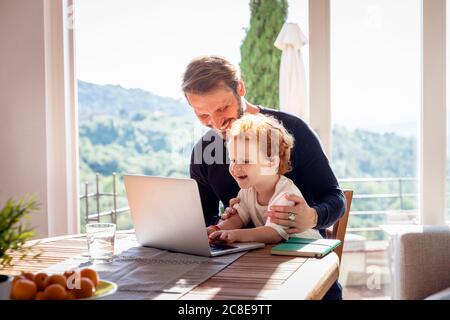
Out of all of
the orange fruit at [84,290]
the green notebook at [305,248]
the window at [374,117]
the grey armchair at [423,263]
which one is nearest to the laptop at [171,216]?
the green notebook at [305,248]

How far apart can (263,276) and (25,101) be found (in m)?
2.62

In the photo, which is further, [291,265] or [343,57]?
[343,57]

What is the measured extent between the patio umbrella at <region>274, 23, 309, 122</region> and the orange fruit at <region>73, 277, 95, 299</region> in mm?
2599

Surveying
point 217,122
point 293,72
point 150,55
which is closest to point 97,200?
point 150,55

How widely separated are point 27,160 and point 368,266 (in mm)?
2301

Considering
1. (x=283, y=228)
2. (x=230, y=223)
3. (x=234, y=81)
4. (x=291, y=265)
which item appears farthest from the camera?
(x=234, y=81)

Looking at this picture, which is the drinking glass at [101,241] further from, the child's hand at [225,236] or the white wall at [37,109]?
the white wall at [37,109]

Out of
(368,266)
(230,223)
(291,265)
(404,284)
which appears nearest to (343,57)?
(368,266)

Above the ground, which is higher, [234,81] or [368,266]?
[234,81]

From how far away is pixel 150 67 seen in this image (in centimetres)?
381

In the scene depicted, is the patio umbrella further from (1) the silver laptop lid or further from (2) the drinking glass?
(2) the drinking glass

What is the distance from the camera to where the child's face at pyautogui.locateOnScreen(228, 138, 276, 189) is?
6.24ft

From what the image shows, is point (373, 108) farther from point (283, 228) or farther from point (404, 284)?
point (283, 228)

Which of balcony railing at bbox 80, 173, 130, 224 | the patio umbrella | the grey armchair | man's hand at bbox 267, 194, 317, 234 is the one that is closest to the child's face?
man's hand at bbox 267, 194, 317, 234
